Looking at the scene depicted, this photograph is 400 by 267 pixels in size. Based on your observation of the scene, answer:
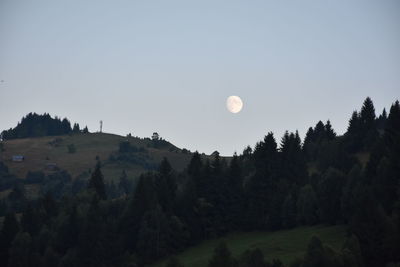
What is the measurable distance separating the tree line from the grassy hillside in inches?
123

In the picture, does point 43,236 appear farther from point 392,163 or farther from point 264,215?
point 392,163

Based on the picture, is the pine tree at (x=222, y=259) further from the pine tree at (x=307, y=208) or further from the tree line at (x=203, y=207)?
the pine tree at (x=307, y=208)

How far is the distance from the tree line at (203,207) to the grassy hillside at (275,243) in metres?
3.11

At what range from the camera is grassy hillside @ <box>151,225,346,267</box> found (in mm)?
95125

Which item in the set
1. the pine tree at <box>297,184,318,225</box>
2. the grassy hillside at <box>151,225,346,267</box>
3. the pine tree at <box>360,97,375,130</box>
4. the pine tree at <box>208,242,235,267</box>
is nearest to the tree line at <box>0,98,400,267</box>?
the pine tree at <box>297,184,318,225</box>

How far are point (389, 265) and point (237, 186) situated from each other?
185 ft

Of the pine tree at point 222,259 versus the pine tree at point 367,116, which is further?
the pine tree at point 367,116

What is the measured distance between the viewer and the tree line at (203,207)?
111812 millimetres

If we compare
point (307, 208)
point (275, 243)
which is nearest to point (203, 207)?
point (307, 208)

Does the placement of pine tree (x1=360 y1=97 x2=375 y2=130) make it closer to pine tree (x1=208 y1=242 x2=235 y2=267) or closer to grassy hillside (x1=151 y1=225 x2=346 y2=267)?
grassy hillside (x1=151 y1=225 x2=346 y2=267)

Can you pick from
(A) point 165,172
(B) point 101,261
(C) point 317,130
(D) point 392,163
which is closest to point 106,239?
(B) point 101,261

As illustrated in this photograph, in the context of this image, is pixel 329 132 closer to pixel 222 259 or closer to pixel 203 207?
pixel 203 207

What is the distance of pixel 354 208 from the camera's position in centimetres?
10200

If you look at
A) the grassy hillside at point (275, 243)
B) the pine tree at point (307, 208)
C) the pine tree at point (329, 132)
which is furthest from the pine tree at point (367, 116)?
the grassy hillside at point (275, 243)
